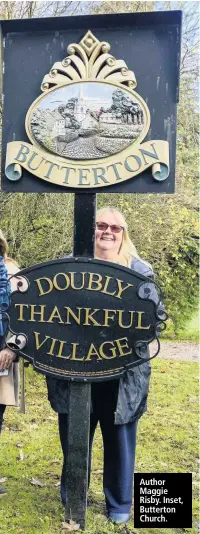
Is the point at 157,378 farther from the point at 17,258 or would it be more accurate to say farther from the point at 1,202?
the point at 1,202

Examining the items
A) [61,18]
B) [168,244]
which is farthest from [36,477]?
[168,244]

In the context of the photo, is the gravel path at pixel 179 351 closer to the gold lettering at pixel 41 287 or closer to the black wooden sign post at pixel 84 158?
the black wooden sign post at pixel 84 158

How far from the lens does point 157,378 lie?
641 cm

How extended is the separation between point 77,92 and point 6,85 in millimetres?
388

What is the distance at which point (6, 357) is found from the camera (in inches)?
109

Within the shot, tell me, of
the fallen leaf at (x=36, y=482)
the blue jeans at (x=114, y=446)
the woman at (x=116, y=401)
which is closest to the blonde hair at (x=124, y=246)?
the woman at (x=116, y=401)

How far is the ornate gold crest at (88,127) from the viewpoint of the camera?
8.27ft

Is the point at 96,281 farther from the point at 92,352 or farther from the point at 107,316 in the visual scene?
the point at 92,352

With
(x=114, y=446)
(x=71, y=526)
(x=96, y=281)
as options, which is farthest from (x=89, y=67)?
(x=71, y=526)

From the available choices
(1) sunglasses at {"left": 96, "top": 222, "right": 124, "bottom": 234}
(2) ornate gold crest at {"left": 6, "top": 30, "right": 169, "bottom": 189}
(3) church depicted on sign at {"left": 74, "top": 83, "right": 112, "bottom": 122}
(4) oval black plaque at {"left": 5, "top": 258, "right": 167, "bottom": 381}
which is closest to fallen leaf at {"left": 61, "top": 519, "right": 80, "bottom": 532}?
(4) oval black plaque at {"left": 5, "top": 258, "right": 167, "bottom": 381}

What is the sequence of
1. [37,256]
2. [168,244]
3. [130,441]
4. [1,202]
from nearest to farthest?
[130,441] → [1,202] → [37,256] → [168,244]

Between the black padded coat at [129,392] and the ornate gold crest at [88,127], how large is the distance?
0.55m

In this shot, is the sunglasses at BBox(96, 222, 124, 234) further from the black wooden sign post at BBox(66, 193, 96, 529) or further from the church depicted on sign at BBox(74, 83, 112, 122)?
the church depicted on sign at BBox(74, 83, 112, 122)

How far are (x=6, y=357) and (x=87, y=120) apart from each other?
4.42 feet
